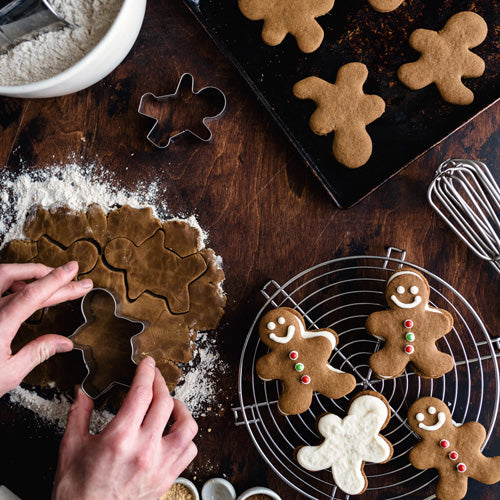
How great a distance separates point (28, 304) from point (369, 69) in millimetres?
1107

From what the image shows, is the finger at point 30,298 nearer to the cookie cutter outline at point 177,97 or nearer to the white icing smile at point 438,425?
Answer: the cookie cutter outline at point 177,97

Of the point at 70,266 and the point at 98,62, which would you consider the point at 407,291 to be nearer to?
the point at 70,266

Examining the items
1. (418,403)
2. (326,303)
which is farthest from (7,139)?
(418,403)

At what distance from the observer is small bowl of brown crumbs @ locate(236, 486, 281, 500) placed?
1.24 m

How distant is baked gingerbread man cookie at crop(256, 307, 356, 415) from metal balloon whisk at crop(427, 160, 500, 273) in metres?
0.49

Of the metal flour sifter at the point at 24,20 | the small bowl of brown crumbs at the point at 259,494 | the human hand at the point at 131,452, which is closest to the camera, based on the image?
the human hand at the point at 131,452

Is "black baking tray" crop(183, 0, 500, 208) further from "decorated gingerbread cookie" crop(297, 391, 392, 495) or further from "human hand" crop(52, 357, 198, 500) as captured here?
"human hand" crop(52, 357, 198, 500)

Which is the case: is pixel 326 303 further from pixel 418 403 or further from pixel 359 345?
pixel 418 403

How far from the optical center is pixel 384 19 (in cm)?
131

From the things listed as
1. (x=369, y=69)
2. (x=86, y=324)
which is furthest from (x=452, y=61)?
(x=86, y=324)

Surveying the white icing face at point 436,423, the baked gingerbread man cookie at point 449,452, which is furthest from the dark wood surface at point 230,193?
the white icing face at point 436,423

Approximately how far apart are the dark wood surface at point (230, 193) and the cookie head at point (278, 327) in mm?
121

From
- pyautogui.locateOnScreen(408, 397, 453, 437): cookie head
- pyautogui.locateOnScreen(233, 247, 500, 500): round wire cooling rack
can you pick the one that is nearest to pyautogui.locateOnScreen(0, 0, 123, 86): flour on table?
pyautogui.locateOnScreen(233, 247, 500, 500): round wire cooling rack

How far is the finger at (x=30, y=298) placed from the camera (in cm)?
107
